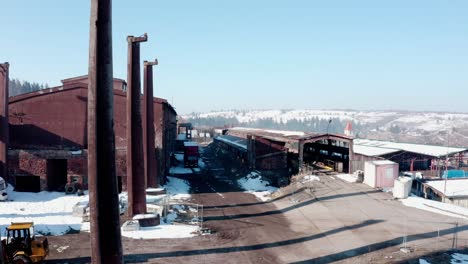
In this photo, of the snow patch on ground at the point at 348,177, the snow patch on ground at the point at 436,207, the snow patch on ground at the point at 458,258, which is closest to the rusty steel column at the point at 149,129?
the snow patch on ground at the point at 348,177

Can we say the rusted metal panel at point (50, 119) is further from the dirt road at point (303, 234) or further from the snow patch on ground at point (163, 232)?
the snow patch on ground at point (163, 232)

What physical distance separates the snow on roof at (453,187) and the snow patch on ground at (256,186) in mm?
15087

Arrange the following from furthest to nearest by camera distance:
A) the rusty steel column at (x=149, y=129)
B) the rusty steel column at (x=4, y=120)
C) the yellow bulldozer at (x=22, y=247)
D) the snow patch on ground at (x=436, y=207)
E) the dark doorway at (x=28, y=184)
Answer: the dark doorway at (x=28, y=184) → the rusty steel column at (x=4, y=120) → the rusty steel column at (x=149, y=129) → the snow patch on ground at (x=436, y=207) → the yellow bulldozer at (x=22, y=247)

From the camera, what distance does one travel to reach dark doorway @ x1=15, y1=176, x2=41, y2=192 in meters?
30.5

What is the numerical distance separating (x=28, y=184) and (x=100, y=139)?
84.9 ft

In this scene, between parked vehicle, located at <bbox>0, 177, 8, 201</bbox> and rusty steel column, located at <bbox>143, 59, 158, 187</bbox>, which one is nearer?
parked vehicle, located at <bbox>0, 177, 8, 201</bbox>

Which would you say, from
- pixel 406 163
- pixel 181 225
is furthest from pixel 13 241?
pixel 406 163

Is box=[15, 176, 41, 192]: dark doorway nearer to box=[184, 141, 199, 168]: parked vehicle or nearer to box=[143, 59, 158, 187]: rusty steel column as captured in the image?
box=[143, 59, 158, 187]: rusty steel column

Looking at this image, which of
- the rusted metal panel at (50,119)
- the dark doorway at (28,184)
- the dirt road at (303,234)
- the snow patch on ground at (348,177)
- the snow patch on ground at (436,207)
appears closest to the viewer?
the dirt road at (303,234)

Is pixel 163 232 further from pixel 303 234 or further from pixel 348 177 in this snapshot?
pixel 348 177

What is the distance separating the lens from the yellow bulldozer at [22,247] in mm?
15516

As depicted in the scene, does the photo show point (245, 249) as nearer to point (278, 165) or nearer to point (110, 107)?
point (110, 107)

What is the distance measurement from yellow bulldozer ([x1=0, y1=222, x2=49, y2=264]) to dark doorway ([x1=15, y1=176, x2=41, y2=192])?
15463mm

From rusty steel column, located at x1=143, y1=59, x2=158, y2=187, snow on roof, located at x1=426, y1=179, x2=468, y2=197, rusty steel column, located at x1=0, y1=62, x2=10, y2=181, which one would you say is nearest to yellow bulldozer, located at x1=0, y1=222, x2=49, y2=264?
rusty steel column, located at x1=143, y1=59, x2=158, y2=187
